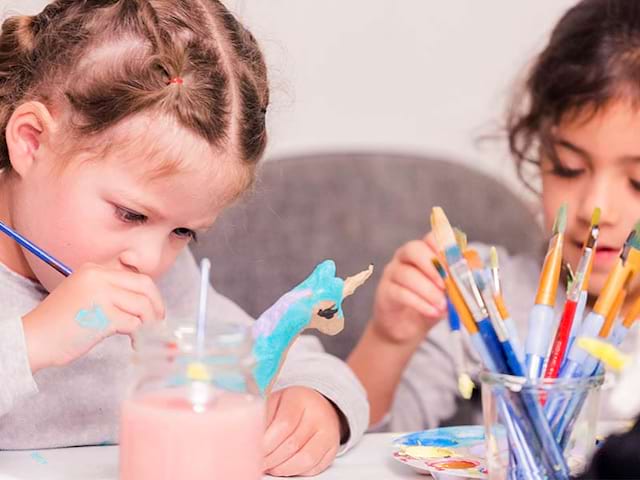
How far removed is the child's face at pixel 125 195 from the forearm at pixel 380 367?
401mm

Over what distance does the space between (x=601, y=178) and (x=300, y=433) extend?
0.47 m

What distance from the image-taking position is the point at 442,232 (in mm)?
611

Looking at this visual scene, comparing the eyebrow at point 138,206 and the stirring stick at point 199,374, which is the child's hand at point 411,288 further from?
the stirring stick at point 199,374

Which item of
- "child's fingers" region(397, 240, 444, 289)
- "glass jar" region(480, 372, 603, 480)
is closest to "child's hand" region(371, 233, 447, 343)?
"child's fingers" region(397, 240, 444, 289)

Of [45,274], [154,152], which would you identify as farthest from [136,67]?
[45,274]

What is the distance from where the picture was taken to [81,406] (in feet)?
3.00

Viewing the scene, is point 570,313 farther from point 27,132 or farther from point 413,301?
point 27,132

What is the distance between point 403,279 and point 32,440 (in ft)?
1.30

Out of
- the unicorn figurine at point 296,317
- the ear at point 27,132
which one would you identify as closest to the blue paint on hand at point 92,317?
the unicorn figurine at point 296,317

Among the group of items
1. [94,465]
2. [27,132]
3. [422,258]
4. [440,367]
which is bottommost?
[440,367]

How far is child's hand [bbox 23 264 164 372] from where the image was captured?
2.14ft

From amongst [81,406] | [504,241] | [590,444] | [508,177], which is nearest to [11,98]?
[81,406]

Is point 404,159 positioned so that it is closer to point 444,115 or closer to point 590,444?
point 444,115

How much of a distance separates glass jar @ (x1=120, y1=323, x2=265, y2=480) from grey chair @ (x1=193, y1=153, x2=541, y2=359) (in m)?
0.64
